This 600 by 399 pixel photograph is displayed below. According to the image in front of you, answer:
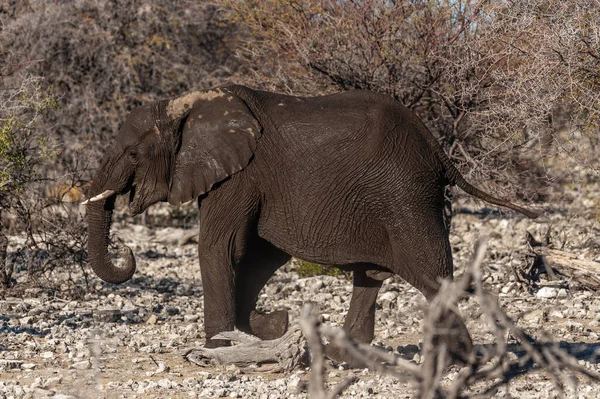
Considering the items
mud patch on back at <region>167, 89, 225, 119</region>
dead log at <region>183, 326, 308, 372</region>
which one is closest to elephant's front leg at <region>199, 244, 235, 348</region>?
dead log at <region>183, 326, 308, 372</region>

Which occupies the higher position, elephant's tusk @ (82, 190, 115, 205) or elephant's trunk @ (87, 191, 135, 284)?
elephant's tusk @ (82, 190, 115, 205)

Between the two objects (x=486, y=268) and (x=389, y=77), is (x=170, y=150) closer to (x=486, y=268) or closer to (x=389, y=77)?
(x=389, y=77)

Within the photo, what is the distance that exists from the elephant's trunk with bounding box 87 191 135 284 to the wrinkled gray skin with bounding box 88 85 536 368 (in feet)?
0.11

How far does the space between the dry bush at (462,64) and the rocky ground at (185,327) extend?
1.48m

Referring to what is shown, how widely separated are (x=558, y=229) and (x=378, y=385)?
847cm

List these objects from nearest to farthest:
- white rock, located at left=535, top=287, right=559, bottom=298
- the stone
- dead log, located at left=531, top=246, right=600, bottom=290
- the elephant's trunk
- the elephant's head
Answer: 1. the elephant's head
2. the elephant's trunk
3. the stone
4. dead log, located at left=531, top=246, right=600, bottom=290
5. white rock, located at left=535, top=287, right=559, bottom=298

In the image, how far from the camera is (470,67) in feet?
36.0

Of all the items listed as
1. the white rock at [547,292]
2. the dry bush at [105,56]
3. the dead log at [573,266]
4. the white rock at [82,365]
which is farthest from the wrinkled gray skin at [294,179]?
the dry bush at [105,56]

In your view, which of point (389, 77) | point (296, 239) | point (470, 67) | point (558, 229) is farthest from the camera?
point (558, 229)

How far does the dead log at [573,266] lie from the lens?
10.4 meters

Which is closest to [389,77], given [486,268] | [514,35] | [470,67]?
[470,67]

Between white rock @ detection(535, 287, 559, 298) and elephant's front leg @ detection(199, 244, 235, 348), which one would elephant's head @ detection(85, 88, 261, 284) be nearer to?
elephant's front leg @ detection(199, 244, 235, 348)

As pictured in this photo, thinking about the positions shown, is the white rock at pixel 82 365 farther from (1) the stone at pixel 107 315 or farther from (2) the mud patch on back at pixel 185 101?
(2) the mud patch on back at pixel 185 101

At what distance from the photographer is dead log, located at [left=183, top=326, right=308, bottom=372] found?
302 inches
